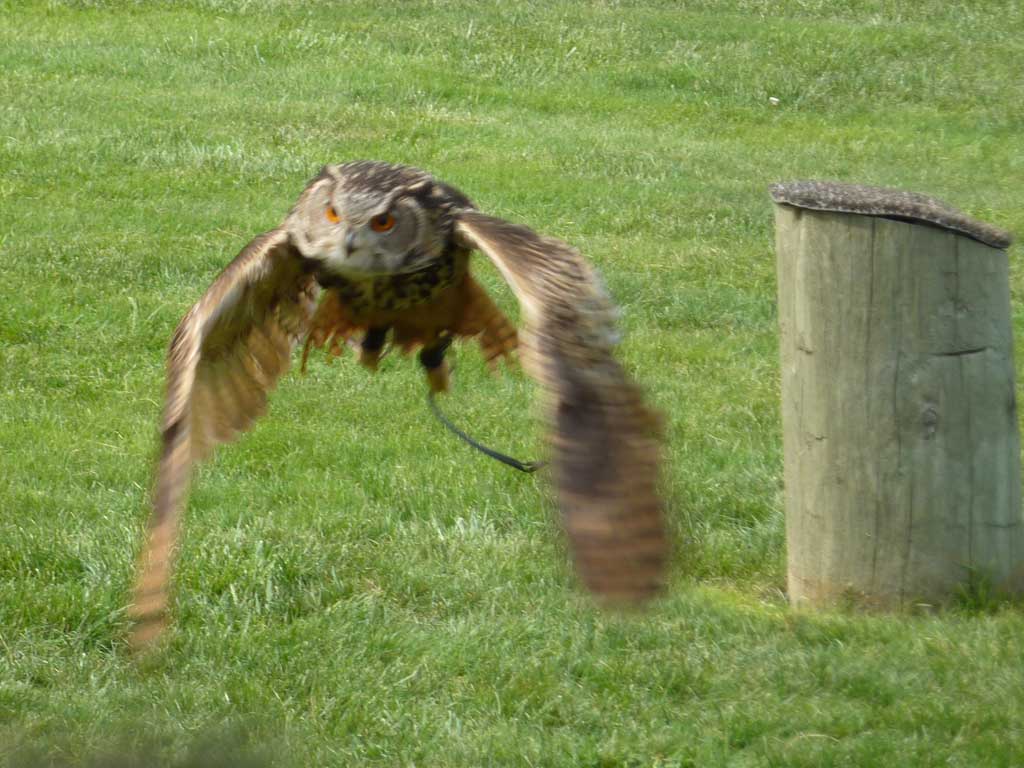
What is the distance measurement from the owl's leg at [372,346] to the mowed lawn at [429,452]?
0.64 m

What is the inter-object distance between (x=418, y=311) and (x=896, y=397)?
6.08ft

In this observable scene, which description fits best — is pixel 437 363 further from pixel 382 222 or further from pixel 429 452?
pixel 429 452

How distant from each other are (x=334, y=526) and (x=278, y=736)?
1.35 m

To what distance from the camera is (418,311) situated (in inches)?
155

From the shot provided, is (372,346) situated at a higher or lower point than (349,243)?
lower

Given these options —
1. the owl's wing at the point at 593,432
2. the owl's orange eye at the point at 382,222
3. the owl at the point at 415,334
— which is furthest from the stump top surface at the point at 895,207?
the owl's wing at the point at 593,432

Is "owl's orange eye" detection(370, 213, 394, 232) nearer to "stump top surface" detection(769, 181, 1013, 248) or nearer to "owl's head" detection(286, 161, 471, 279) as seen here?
"owl's head" detection(286, 161, 471, 279)

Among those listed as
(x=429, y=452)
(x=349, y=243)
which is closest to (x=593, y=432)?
(x=349, y=243)

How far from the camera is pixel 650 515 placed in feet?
7.76

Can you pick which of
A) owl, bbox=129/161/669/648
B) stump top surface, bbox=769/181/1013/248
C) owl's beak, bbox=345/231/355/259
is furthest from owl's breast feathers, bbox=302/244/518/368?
stump top surface, bbox=769/181/1013/248

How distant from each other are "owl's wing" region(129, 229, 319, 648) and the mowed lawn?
0.67 meters

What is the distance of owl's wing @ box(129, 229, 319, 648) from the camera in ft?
9.73

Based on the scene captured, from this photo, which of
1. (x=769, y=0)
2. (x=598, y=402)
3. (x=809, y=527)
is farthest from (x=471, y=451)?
(x=769, y=0)

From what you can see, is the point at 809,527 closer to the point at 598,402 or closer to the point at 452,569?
the point at 452,569
